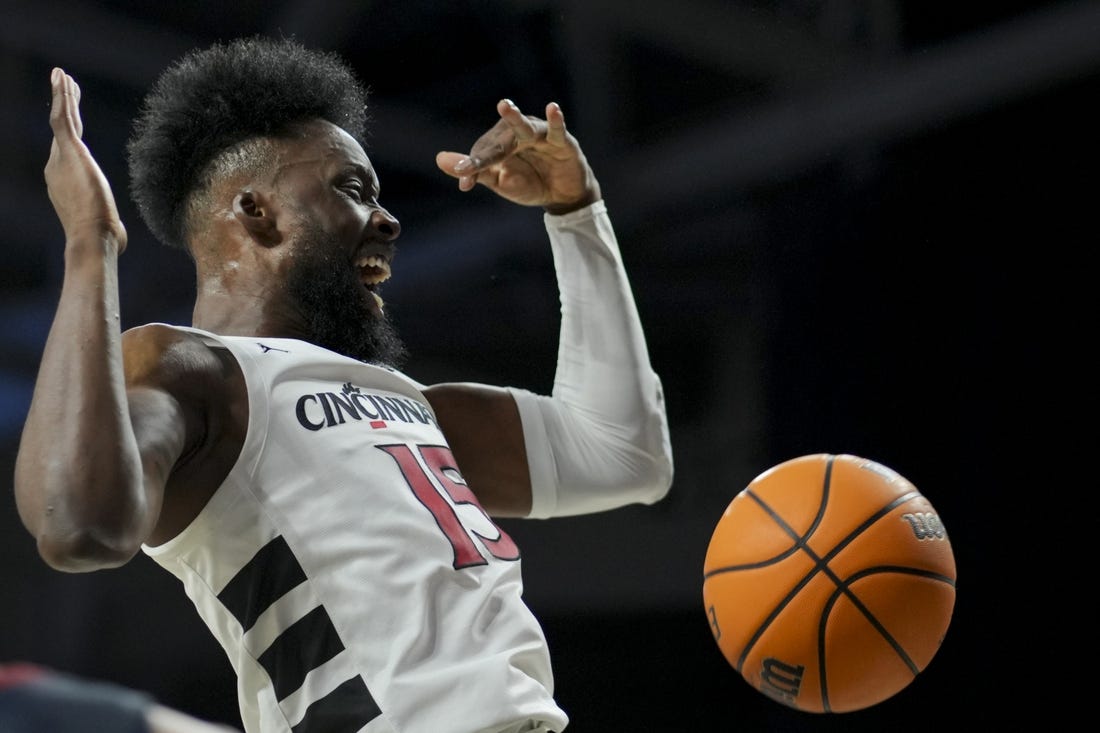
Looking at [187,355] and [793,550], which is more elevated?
[187,355]

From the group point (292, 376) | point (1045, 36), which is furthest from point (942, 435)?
point (292, 376)

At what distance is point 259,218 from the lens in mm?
1977

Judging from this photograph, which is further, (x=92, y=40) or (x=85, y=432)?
(x=92, y=40)

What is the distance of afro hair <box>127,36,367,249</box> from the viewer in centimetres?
207

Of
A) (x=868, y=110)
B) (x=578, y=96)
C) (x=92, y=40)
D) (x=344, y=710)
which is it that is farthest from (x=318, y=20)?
(x=344, y=710)

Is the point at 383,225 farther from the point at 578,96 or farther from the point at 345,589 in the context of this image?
the point at 578,96

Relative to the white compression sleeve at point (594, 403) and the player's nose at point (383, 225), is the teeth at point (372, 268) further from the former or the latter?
the white compression sleeve at point (594, 403)

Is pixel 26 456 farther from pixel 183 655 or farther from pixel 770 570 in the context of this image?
pixel 183 655

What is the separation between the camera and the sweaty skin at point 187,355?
130 cm

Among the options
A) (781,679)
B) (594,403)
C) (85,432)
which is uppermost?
(85,432)

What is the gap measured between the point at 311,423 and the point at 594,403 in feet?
1.98

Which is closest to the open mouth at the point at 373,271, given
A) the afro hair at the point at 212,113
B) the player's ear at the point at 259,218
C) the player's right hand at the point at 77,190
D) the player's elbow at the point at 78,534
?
the player's ear at the point at 259,218

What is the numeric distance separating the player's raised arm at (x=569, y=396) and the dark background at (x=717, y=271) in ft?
4.98

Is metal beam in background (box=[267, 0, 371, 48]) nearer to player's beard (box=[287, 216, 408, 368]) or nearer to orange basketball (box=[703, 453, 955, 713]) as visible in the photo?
player's beard (box=[287, 216, 408, 368])
